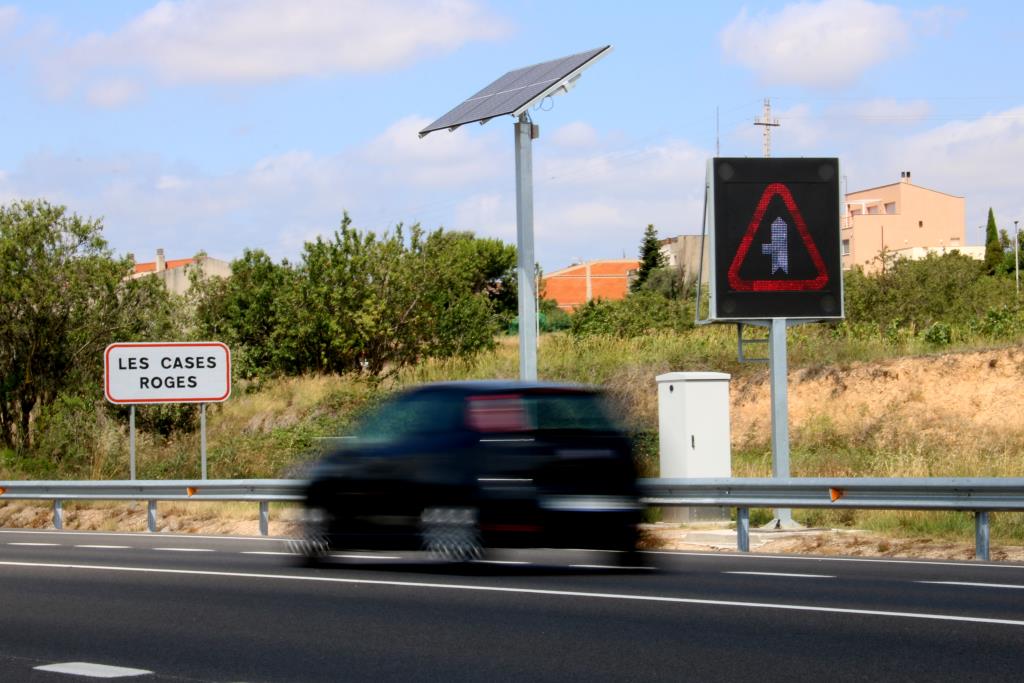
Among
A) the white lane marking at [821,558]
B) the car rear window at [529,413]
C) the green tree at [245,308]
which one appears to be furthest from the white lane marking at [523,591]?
the green tree at [245,308]

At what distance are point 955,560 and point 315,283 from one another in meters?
33.8

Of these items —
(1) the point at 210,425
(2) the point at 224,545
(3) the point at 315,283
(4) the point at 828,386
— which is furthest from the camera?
(3) the point at 315,283

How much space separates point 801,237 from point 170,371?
11051 millimetres

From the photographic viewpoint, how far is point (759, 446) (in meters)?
29.4

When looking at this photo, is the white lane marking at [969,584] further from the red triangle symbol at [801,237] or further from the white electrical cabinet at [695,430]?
the red triangle symbol at [801,237]

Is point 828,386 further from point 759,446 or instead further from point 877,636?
point 877,636

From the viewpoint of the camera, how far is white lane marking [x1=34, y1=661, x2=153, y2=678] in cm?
747

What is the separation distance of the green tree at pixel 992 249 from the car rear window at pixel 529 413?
91501 millimetres

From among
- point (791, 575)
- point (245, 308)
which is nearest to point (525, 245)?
point (791, 575)

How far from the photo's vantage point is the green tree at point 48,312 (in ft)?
105

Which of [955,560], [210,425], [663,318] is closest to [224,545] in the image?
[955,560]

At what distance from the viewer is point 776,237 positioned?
1884cm

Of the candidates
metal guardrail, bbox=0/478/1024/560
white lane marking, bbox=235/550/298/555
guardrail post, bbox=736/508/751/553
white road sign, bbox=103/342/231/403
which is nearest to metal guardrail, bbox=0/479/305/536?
metal guardrail, bbox=0/478/1024/560

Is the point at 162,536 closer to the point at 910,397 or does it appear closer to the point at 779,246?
the point at 779,246
